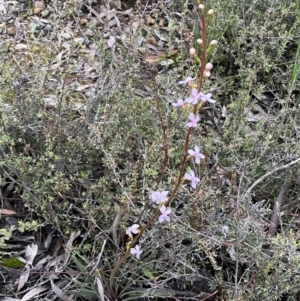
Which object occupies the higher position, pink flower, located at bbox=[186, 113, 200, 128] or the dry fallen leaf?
pink flower, located at bbox=[186, 113, 200, 128]

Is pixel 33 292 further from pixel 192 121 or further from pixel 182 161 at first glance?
pixel 192 121

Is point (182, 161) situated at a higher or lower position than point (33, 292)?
higher

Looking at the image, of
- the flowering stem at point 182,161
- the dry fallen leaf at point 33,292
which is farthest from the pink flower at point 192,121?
the dry fallen leaf at point 33,292

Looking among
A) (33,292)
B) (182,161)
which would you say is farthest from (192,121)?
(33,292)

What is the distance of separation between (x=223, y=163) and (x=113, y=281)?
0.68 meters

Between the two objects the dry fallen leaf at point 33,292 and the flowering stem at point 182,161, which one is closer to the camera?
the flowering stem at point 182,161

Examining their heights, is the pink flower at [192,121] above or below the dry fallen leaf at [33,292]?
above

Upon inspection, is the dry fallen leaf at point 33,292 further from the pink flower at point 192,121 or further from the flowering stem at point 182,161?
the pink flower at point 192,121

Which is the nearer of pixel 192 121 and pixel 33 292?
pixel 192 121

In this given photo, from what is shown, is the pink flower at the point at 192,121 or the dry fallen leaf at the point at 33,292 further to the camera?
the dry fallen leaf at the point at 33,292

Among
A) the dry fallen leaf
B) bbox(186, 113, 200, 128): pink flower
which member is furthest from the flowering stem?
the dry fallen leaf

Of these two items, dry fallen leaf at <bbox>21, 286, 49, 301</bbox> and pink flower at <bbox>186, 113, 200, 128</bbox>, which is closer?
pink flower at <bbox>186, 113, 200, 128</bbox>

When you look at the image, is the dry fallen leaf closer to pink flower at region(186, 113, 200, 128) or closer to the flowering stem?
the flowering stem

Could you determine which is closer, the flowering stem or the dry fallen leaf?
the flowering stem
